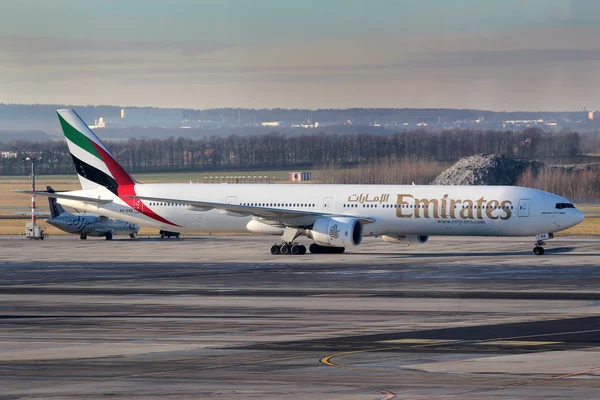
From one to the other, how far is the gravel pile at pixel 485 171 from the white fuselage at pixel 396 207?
52.9m

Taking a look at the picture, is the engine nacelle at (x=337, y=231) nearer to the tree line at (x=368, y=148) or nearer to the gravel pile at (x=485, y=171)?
the tree line at (x=368, y=148)

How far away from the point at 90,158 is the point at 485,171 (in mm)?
65195

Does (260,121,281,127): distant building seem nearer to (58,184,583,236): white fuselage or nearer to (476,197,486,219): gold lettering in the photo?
(58,184,583,236): white fuselage

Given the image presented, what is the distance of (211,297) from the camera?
3950cm

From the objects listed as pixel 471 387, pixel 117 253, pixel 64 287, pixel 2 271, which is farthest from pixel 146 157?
pixel 471 387

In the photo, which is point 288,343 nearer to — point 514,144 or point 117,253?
point 117,253

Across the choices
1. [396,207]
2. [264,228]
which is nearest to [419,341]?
[396,207]

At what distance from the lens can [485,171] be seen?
125 metres

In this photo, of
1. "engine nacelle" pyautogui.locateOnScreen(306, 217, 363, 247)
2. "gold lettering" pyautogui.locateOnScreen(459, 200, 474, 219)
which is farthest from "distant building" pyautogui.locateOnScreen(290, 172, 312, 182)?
"gold lettering" pyautogui.locateOnScreen(459, 200, 474, 219)

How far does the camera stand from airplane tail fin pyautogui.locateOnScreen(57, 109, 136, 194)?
231 feet

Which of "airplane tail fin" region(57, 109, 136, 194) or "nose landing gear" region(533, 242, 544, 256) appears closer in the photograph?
"nose landing gear" region(533, 242, 544, 256)

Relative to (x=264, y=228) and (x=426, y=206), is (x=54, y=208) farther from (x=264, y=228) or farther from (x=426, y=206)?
(x=426, y=206)

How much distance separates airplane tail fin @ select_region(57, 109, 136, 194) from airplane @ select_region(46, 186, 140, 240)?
9.75 meters

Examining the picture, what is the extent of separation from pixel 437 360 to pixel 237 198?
142ft
